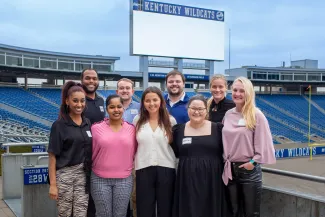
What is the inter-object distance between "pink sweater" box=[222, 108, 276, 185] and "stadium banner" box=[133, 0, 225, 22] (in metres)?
25.2

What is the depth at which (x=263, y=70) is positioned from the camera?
43.4 meters

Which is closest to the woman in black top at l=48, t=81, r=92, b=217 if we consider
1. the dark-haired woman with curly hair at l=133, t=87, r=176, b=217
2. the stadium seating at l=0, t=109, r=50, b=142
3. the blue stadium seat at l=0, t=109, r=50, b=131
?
the dark-haired woman with curly hair at l=133, t=87, r=176, b=217

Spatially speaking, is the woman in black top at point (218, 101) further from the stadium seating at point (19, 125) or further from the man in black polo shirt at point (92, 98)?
the stadium seating at point (19, 125)

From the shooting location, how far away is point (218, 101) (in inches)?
164

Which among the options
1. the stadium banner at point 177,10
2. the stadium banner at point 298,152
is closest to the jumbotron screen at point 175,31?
the stadium banner at point 177,10

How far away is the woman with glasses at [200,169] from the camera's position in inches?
134

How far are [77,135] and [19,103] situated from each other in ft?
84.0

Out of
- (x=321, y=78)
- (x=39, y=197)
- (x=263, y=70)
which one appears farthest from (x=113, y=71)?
(x=39, y=197)

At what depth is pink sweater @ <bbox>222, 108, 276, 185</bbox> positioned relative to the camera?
128 inches

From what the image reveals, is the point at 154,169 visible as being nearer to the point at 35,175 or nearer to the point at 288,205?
the point at 288,205

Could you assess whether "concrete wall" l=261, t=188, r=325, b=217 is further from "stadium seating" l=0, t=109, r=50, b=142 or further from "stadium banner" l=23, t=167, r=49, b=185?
"stadium seating" l=0, t=109, r=50, b=142

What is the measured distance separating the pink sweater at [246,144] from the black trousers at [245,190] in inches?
3.0

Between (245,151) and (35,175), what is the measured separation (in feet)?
10.5

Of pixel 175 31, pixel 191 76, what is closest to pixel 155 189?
pixel 175 31
